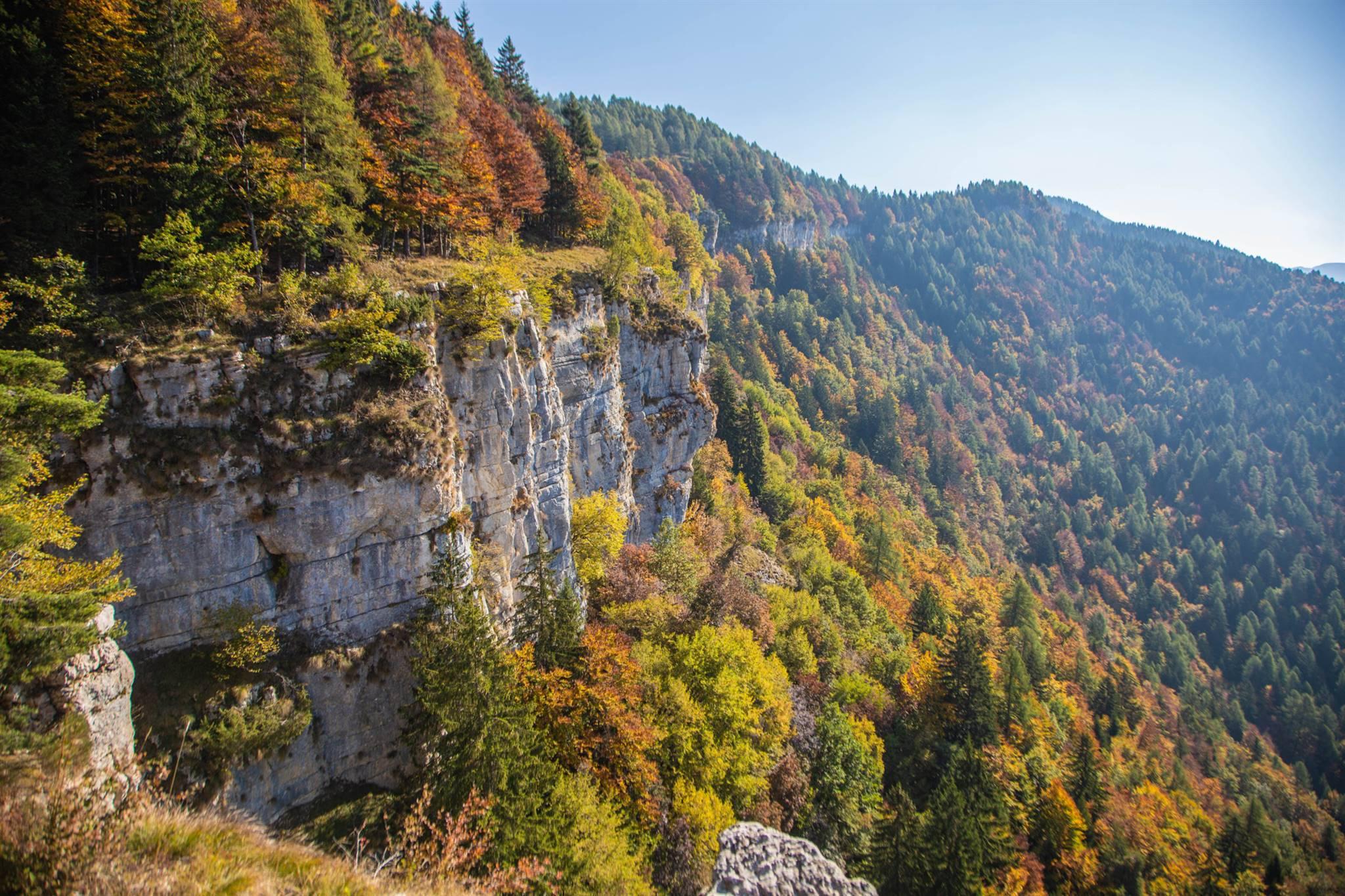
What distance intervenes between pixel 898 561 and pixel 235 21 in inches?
2628

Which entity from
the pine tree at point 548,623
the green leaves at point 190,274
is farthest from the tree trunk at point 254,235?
the pine tree at point 548,623

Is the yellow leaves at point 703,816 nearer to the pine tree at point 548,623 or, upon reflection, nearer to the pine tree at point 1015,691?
the pine tree at point 548,623

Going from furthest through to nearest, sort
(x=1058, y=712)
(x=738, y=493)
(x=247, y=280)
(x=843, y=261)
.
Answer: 1. (x=843, y=261)
2. (x=738, y=493)
3. (x=1058, y=712)
4. (x=247, y=280)

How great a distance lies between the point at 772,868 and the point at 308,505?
18.9 meters

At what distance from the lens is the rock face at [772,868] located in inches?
684

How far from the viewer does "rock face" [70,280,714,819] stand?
50.9ft

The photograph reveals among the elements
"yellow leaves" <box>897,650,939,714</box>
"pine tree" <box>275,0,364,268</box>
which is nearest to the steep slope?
"yellow leaves" <box>897,650,939,714</box>

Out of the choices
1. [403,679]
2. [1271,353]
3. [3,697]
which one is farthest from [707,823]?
[1271,353]

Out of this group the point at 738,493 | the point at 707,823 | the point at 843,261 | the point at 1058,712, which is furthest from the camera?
the point at 843,261

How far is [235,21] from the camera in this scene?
68.9ft

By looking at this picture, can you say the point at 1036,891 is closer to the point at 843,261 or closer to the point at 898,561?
the point at 898,561

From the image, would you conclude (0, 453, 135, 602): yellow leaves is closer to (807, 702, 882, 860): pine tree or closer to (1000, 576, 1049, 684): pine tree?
(807, 702, 882, 860): pine tree

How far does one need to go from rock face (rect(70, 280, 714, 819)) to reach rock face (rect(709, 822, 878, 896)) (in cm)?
1157

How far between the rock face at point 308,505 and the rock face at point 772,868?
11574 mm
